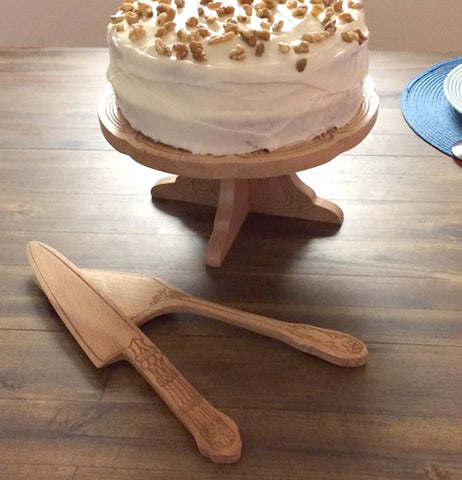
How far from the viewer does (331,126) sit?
1.12 metres

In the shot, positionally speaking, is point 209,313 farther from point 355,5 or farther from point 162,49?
point 355,5

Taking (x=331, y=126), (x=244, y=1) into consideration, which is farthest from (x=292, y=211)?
(x=244, y=1)

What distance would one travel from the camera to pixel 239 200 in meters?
1.26

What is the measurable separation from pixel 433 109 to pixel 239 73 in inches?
24.2

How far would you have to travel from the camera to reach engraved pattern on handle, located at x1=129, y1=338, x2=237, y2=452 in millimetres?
872

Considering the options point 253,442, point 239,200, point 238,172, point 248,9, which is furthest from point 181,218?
point 253,442

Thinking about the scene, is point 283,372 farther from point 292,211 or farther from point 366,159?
point 366,159

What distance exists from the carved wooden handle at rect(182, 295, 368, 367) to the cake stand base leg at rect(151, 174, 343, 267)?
136mm

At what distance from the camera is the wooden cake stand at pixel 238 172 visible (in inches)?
41.8

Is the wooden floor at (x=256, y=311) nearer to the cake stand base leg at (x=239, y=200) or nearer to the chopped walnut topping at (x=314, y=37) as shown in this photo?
the cake stand base leg at (x=239, y=200)

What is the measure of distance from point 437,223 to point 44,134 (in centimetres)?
77

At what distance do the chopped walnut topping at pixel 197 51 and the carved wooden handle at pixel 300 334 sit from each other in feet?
1.08

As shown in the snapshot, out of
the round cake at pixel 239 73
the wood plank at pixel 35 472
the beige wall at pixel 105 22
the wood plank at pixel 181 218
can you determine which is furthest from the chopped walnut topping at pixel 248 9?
the beige wall at pixel 105 22

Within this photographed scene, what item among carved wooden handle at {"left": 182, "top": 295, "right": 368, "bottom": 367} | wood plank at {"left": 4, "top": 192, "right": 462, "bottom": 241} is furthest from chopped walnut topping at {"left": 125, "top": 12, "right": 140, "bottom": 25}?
carved wooden handle at {"left": 182, "top": 295, "right": 368, "bottom": 367}
